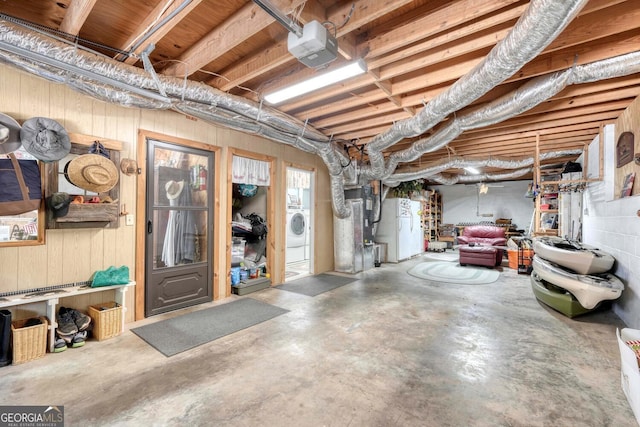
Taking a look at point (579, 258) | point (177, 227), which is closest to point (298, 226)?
point (177, 227)

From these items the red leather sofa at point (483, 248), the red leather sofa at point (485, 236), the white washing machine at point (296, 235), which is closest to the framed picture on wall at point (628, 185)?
the red leather sofa at point (483, 248)

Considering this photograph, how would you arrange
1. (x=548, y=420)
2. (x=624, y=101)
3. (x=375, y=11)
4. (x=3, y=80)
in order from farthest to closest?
1. (x=624, y=101)
2. (x=3, y=80)
3. (x=375, y=11)
4. (x=548, y=420)

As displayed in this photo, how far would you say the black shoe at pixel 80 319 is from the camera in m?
2.68

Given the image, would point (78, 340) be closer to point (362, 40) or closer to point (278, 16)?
point (278, 16)

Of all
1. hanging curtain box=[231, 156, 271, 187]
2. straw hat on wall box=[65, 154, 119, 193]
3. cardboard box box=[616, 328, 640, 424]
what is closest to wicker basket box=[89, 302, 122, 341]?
straw hat on wall box=[65, 154, 119, 193]

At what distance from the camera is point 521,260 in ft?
20.3

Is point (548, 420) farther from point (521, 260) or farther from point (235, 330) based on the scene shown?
point (521, 260)

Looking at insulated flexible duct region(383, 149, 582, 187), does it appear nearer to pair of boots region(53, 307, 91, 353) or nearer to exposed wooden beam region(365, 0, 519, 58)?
exposed wooden beam region(365, 0, 519, 58)

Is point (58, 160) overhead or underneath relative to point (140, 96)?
underneath

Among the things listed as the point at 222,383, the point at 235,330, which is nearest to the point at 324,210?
the point at 235,330

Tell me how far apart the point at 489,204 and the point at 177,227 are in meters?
10.5

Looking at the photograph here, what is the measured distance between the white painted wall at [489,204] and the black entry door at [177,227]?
9.63m

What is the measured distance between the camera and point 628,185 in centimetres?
322

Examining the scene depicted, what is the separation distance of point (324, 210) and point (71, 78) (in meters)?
4.32
